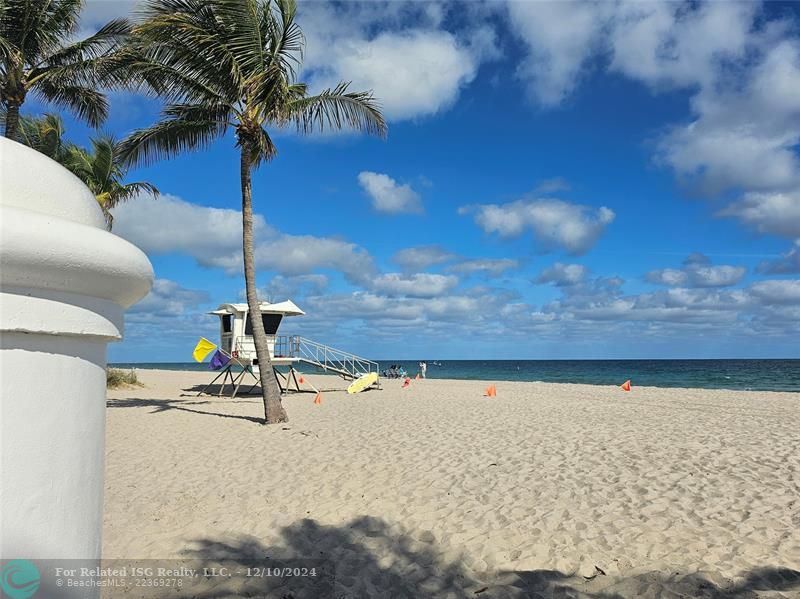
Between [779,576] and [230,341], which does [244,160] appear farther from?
[779,576]

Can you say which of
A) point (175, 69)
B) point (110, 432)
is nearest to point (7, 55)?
point (175, 69)

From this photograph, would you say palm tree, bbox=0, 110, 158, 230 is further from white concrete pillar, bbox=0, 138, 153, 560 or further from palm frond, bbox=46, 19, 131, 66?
white concrete pillar, bbox=0, 138, 153, 560

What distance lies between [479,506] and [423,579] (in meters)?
1.83

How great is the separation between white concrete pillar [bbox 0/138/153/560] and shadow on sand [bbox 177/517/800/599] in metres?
3.62

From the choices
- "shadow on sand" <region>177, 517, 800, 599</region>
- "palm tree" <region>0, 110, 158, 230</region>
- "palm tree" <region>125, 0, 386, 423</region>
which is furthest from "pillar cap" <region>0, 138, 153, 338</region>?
"palm tree" <region>0, 110, 158, 230</region>

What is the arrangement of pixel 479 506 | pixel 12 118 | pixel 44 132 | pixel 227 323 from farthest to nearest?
pixel 227 323 → pixel 44 132 → pixel 12 118 → pixel 479 506

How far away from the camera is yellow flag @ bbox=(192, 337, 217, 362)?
1986 cm

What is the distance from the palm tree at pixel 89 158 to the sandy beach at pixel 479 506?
11.3 metres

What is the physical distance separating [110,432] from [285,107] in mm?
7596

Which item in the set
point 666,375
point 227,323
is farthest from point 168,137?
point 666,375

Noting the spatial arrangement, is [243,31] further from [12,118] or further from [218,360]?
[218,360]

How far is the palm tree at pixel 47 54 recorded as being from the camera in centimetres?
1208

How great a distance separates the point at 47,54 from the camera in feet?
42.6

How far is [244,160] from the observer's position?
40.9ft
